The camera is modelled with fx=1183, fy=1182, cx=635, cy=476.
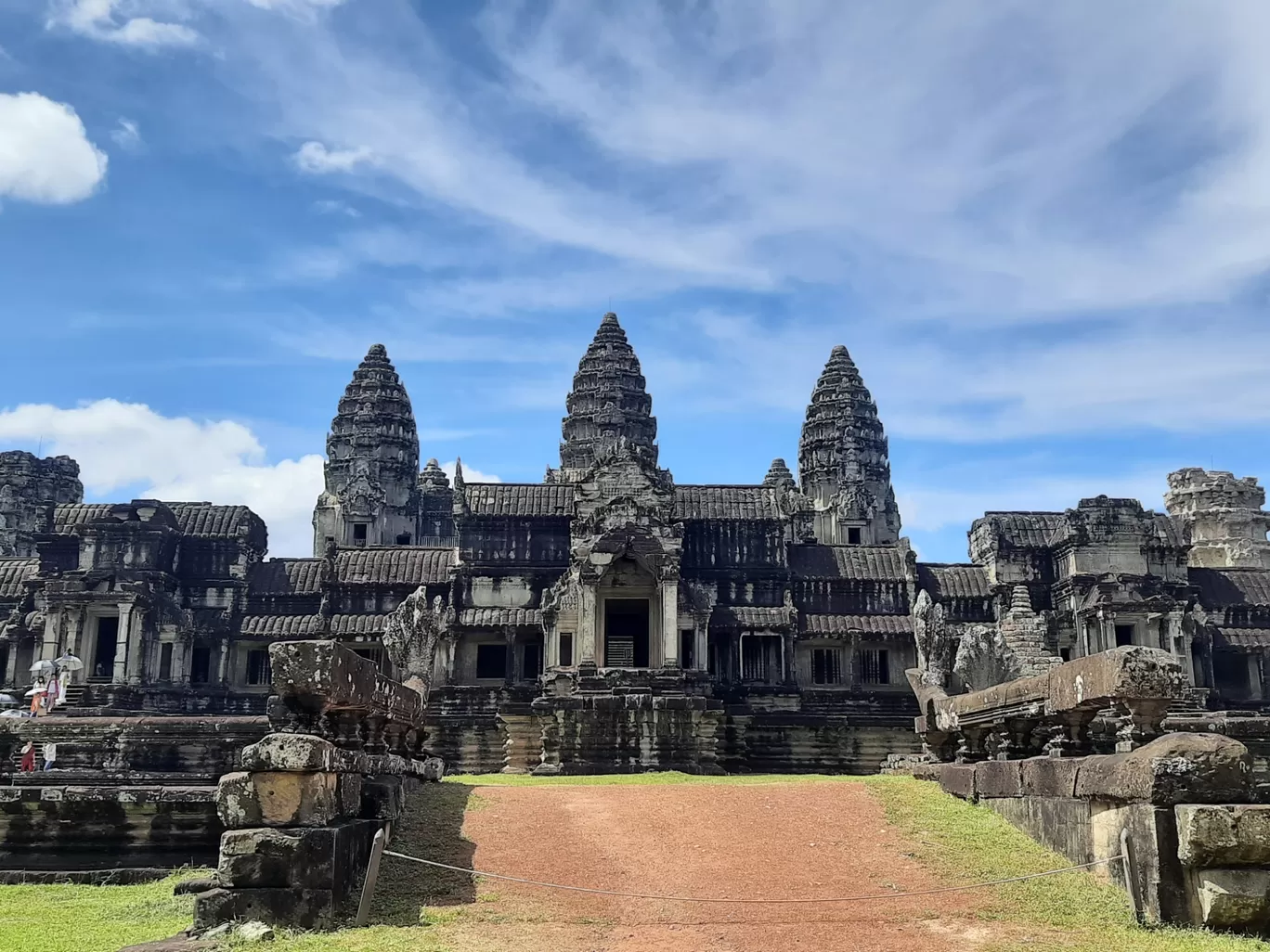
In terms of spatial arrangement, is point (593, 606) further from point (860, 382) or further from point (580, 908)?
point (860, 382)

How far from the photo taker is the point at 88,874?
14859 millimetres

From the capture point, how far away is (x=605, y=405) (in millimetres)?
55031

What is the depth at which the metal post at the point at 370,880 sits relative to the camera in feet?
35.1

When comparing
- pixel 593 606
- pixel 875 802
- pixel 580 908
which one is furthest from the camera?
pixel 593 606

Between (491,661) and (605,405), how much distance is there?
19.5 meters

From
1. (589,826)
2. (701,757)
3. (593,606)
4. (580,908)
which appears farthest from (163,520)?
(580,908)

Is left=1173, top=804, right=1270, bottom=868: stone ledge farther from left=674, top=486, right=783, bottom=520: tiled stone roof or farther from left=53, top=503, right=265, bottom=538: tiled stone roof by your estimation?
left=53, top=503, right=265, bottom=538: tiled stone roof

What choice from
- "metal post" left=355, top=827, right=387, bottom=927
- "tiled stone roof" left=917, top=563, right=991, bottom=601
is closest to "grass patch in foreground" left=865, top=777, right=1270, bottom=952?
"metal post" left=355, top=827, right=387, bottom=927

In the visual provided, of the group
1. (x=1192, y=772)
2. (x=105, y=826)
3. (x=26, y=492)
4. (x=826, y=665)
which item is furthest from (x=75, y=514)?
(x=1192, y=772)

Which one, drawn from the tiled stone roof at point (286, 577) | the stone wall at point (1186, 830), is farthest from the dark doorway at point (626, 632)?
the stone wall at point (1186, 830)

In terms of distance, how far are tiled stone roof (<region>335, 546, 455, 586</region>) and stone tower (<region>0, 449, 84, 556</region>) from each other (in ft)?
79.5

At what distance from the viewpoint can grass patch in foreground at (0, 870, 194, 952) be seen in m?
10.5

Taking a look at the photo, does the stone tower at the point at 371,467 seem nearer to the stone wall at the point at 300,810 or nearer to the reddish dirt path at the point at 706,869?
the reddish dirt path at the point at 706,869

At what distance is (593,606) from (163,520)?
55.6ft
